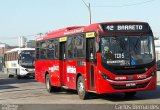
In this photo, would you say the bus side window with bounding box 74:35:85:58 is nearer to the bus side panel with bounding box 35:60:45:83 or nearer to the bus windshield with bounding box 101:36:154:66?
the bus windshield with bounding box 101:36:154:66

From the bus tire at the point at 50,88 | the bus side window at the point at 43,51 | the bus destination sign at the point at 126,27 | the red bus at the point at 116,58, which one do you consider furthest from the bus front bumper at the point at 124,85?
the bus side window at the point at 43,51

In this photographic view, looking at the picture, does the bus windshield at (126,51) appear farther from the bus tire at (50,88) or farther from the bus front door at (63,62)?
the bus tire at (50,88)

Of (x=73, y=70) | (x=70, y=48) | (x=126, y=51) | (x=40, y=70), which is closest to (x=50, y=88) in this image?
(x=40, y=70)

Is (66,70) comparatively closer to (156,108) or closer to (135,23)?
(135,23)

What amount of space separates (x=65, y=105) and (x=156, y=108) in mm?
3502

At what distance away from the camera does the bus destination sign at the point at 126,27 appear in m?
16.3

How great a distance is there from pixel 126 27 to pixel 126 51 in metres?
0.96

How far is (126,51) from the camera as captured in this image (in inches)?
640

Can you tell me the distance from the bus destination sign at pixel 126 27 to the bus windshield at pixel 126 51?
280 mm

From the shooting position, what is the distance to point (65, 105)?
15.7m

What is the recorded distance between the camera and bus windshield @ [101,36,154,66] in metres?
16.1

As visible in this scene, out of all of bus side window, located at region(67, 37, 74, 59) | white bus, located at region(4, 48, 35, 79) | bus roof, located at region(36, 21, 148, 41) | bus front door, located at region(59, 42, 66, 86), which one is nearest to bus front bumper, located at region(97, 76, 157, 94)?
bus roof, located at region(36, 21, 148, 41)

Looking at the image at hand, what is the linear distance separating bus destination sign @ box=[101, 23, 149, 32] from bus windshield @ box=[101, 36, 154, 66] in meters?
0.28

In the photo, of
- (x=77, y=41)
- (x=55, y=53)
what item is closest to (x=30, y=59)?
(x=55, y=53)
